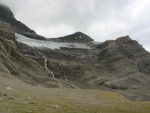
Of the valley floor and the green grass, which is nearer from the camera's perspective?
the green grass

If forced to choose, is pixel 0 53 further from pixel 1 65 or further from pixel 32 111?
pixel 32 111

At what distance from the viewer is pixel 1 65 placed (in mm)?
176000

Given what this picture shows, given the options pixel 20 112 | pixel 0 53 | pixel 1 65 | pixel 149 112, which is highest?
pixel 0 53

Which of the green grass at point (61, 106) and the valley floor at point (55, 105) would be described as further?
the valley floor at point (55, 105)

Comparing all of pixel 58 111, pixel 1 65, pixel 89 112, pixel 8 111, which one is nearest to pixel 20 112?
pixel 8 111

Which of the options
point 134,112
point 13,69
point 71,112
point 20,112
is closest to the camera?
point 20,112

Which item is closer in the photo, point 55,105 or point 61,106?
point 55,105

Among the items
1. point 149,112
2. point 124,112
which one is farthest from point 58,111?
point 149,112

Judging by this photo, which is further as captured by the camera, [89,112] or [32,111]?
[89,112]

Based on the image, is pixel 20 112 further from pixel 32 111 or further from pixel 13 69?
pixel 13 69

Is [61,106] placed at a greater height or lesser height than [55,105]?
greater

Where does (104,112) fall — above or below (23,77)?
below

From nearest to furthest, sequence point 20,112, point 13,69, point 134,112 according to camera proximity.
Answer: point 20,112 → point 134,112 → point 13,69

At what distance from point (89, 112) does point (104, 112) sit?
3506 mm
